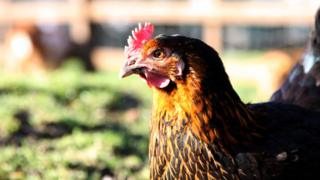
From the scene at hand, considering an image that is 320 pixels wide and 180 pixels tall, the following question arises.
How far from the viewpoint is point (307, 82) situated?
3834 millimetres

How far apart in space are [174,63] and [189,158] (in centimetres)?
45

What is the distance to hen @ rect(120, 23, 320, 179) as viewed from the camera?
2809 millimetres

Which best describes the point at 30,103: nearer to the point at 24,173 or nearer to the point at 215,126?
the point at 24,173

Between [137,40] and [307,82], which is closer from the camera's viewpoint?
[137,40]

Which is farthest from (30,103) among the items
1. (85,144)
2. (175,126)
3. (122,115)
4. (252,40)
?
(252,40)

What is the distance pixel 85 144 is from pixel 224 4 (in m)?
5.88

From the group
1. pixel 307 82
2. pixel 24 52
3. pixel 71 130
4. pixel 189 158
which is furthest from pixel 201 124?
pixel 24 52

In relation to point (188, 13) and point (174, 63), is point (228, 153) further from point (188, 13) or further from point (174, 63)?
point (188, 13)

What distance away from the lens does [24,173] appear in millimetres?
4234

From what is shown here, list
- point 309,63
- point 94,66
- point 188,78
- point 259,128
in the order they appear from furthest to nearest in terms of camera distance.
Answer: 1. point 94,66
2. point 309,63
3. point 259,128
4. point 188,78

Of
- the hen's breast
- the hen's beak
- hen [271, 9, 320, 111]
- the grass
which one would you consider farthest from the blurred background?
the hen's beak

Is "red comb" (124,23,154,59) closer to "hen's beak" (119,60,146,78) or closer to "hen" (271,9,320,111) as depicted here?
"hen's beak" (119,60,146,78)

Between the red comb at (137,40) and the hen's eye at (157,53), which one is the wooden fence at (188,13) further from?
the hen's eye at (157,53)

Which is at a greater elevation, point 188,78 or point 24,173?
point 188,78
